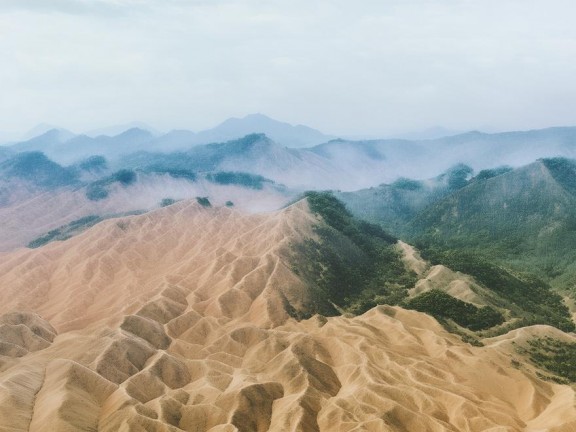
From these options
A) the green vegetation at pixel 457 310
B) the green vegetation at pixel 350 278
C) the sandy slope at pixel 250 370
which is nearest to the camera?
the sandy slope at pixel 250 370

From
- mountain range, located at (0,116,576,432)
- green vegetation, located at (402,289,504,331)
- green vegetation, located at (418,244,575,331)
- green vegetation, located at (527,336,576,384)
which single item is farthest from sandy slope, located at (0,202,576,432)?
green vegetation, located at (418,244,575,331)

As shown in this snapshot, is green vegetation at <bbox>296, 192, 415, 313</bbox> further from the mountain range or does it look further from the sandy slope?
the sandy slope

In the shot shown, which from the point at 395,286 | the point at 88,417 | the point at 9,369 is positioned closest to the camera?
the point at 88,417

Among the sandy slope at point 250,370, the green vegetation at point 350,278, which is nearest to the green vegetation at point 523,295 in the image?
the green vegetation at point 350,278

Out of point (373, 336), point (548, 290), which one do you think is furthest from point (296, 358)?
point (548, 290)

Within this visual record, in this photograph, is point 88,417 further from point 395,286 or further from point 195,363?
point 395,286

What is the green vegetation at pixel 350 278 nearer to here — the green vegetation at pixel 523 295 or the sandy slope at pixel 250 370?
the sandy slope at pixel 250 370
